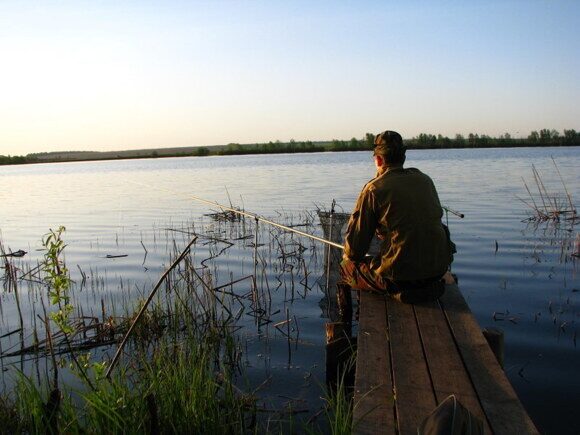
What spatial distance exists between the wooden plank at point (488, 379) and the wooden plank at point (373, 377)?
55cm

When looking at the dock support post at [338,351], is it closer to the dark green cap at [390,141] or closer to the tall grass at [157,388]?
the tall grass at [157,388]

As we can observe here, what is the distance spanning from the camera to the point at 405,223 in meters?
5.07

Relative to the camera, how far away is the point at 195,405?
4.16m

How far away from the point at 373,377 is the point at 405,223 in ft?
5.35

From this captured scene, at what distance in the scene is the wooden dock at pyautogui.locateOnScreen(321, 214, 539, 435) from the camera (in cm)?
331

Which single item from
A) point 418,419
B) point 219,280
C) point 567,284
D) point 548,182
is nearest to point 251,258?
point 219,280

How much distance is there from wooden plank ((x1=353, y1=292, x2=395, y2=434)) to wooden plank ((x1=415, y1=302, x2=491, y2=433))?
0.98 feet

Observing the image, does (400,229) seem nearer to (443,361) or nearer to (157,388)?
(443,361)

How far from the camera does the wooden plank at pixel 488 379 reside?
321cm

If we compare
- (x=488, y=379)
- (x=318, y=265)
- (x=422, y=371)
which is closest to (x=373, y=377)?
(x=422, y=371)

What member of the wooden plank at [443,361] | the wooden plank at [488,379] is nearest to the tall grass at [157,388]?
the wooden plank at [443,361]

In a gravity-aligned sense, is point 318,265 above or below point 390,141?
below

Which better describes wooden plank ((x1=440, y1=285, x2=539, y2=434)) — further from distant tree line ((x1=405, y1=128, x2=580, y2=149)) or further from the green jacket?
distant tree line ((x1=405, y1=128, x2=580, y2=149))

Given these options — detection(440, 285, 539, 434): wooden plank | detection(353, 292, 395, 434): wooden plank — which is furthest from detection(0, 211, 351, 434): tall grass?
detection(440, 285, 539, 434): wooden plank
